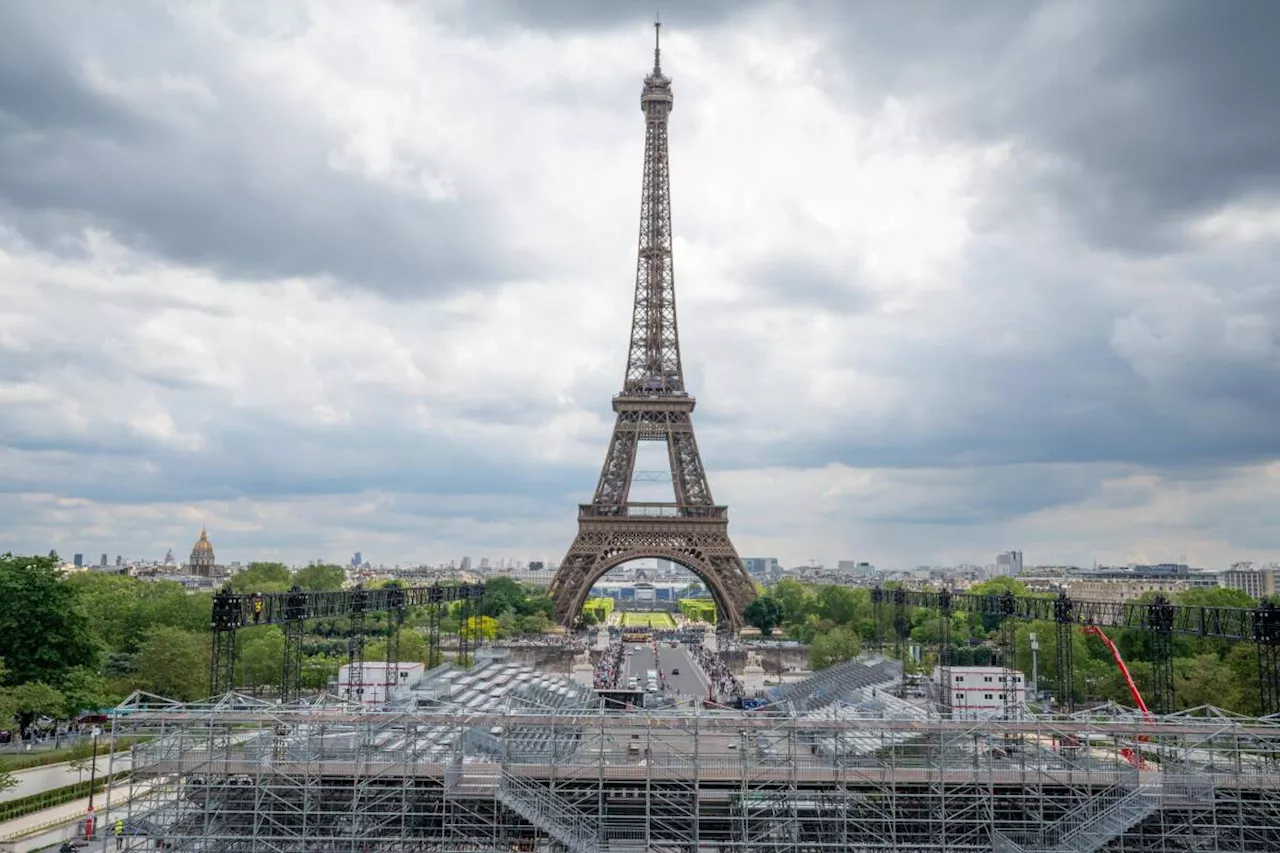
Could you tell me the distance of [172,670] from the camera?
5381 centimetres

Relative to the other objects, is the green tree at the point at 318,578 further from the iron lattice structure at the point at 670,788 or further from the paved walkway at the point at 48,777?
the iron lattice structure at the point at 670,788

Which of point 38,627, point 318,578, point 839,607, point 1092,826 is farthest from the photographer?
point 318,578

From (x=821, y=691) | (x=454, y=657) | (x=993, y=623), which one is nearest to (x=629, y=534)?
(x=454, y=657)

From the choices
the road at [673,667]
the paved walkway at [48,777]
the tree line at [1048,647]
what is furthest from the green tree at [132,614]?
the tree line at [1048,647]

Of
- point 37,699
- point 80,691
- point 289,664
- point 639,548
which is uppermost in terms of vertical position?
point 639,548

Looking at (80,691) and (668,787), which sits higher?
(80,691)

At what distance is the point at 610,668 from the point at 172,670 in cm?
2736

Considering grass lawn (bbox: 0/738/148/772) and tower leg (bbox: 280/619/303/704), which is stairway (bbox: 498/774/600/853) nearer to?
tower leg (bbox: 280/619/303/704)

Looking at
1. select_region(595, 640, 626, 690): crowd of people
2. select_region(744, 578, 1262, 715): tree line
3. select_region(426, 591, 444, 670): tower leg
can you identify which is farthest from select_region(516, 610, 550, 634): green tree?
select_region(744, 578, 1262, 715): tree line

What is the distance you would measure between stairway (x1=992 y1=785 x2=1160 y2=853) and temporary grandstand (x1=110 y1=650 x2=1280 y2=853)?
6 centimetres

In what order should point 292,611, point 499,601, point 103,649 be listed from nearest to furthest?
point 292,611 → point 103,649 → point 499,601

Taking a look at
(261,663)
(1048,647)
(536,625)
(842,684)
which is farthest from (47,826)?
(1048,647)

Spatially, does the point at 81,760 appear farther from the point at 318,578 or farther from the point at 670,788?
the point at 318,578

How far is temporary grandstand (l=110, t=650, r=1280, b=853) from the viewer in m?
28.4
